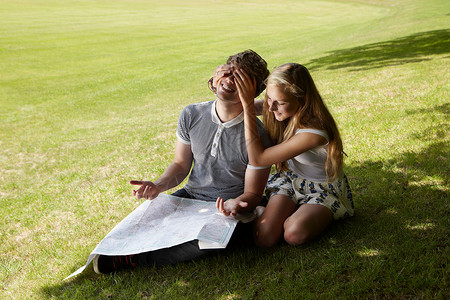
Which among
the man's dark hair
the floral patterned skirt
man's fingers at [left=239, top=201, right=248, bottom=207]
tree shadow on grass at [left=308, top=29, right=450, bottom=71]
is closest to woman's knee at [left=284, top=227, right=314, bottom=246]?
the floral patterned skirt

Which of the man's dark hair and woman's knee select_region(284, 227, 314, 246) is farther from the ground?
the man's dark hair

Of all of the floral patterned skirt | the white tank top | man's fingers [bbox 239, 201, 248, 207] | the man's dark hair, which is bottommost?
the floral patterned skirt

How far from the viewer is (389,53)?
14.4 metres

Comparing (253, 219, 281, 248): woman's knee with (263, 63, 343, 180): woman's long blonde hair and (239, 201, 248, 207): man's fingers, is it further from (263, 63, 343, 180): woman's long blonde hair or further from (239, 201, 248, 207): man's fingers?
(263, 63, 343, 180): woman's long blonde hair

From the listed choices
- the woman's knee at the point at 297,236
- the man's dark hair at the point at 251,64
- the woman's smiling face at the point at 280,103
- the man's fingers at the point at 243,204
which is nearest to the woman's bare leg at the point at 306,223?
the woman's knee at the point at 297,236

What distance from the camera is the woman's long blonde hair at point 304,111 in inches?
132

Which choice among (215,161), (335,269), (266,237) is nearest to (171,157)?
(215,161)

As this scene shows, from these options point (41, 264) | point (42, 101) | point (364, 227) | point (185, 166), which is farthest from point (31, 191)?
point (42, 101)

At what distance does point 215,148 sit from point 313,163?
86 centimetres

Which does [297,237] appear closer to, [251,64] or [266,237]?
[266,237]

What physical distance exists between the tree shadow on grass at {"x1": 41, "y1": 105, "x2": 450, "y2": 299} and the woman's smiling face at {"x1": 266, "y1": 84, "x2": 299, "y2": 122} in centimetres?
108

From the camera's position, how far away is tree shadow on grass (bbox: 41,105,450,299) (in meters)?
2.89

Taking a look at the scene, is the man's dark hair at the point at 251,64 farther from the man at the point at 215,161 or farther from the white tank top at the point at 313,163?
the white tank top at the point at 313,163

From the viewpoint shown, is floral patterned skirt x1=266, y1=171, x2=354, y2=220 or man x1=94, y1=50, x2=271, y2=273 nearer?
man x1=94, y1=50, x2=271, y2=273
